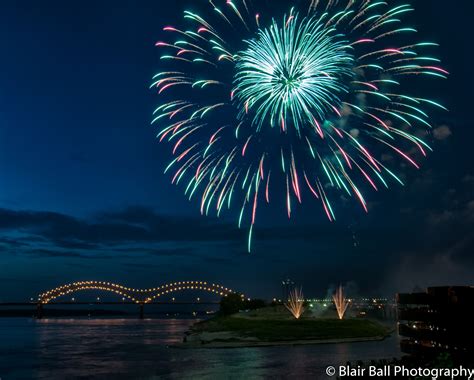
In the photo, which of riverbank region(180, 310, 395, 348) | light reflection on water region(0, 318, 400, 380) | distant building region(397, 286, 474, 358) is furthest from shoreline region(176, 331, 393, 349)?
distant building region(397, 286, 474, 358)

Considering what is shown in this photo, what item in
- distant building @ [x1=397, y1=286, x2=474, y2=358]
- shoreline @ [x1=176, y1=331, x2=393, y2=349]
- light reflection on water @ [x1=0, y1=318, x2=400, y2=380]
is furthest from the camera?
shoreline @ [x1=176, y1=331, x2=393, y2=349]

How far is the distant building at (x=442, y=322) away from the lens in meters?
55.9

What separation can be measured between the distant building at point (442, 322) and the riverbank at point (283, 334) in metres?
40.7

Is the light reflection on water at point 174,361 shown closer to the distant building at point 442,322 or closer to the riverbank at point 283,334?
the riverbank at point 283,334

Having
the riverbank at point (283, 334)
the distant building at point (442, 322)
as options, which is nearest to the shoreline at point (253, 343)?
the riverbank at point (283, 334)

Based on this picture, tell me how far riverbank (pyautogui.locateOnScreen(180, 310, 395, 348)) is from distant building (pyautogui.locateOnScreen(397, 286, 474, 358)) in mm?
40689

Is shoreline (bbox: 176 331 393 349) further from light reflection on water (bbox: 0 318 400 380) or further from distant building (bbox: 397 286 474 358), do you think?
distant building (bbox: 397 286 474 358)

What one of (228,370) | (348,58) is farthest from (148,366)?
(348,58)

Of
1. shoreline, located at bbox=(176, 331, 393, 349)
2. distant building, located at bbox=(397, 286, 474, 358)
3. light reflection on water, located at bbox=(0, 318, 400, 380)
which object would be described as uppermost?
A: distant building, located at bbox=(397, 286, 474, 358)

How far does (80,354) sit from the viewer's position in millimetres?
87750

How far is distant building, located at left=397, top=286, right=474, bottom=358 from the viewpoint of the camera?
55.9 metres

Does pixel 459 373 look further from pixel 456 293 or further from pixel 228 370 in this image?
pixel 228 370

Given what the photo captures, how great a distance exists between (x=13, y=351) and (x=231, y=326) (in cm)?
5519

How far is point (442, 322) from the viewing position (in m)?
59.2
